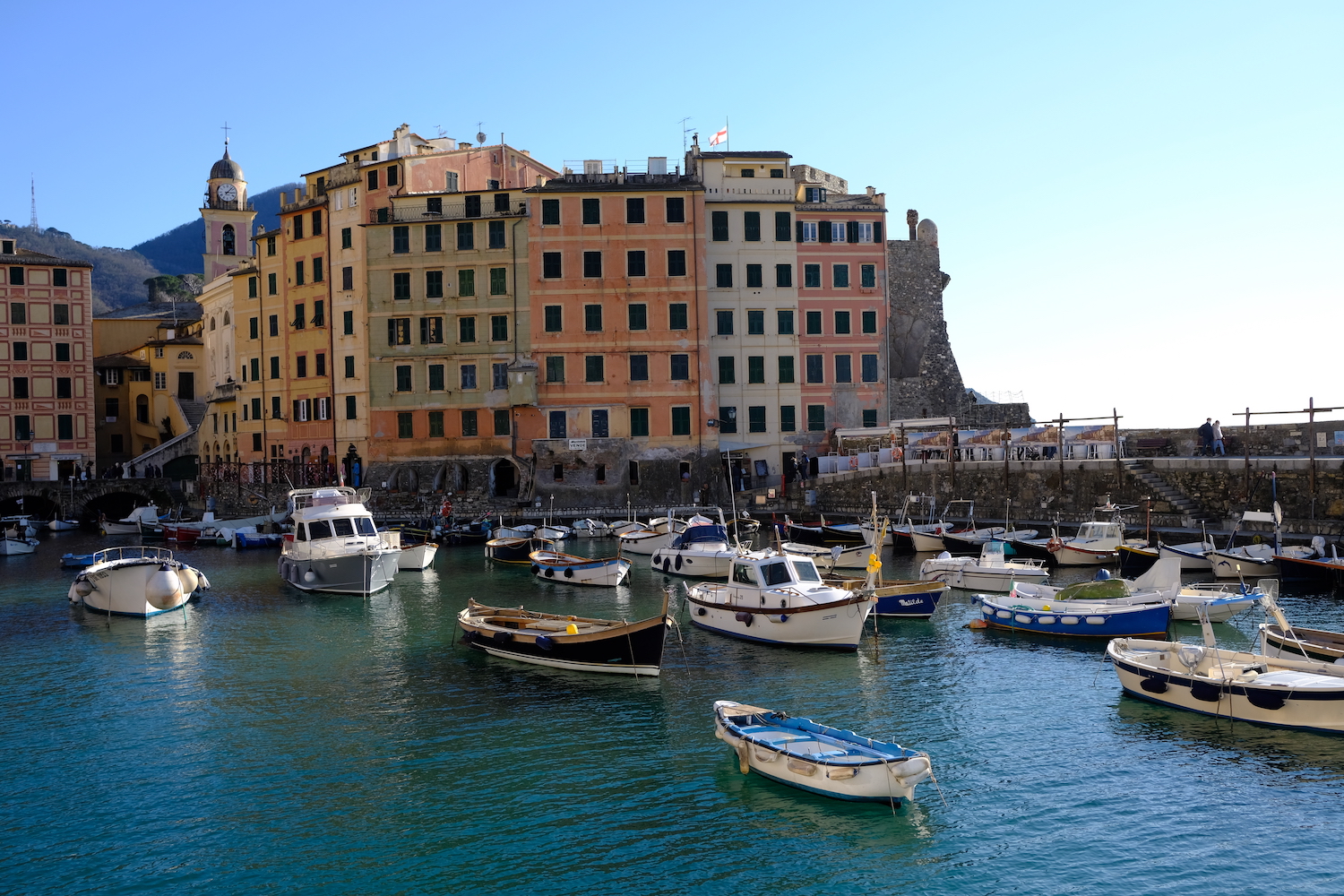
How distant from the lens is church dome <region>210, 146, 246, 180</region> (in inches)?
3634

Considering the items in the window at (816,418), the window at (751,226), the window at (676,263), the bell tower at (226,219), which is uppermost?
the bell tower at (226,219)

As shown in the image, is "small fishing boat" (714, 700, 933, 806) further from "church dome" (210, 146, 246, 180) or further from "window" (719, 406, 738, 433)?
"church dome" (210, 146, 246, 180)

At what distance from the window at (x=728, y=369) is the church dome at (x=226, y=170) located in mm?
50539

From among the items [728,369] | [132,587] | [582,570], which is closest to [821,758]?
[582,570]

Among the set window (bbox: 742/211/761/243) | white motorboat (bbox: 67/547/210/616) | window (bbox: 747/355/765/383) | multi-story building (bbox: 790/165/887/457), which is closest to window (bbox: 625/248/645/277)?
window (bbox: 742/211/761/243)

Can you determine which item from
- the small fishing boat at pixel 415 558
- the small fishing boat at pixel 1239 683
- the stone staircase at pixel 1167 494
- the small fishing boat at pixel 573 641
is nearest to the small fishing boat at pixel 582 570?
the small fishing boat at pixel 415 558

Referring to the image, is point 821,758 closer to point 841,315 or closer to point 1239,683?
point 1239,683

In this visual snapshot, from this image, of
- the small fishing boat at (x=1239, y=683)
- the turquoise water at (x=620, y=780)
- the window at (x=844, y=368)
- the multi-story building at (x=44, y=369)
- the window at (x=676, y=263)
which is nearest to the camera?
the turquoise water at (x=620, y=780)

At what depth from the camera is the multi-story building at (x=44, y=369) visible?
7712 cm

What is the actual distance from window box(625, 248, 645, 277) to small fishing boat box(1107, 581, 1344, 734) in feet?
139

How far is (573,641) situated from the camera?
25.7 meters

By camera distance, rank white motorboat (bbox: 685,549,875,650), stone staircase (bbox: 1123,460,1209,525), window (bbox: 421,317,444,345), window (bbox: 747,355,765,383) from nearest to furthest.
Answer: white motorboat (bbox: 685,549,875,650) < stone staircase (bbox: 1123,460,1209,525) < window (bbox: 421,317,444,345) < window (bbox: 747,355,765,383)

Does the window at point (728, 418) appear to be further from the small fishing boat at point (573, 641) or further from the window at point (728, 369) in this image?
the small fishing boat at point (573, 641)

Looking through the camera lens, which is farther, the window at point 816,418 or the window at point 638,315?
the window at point 816,418
